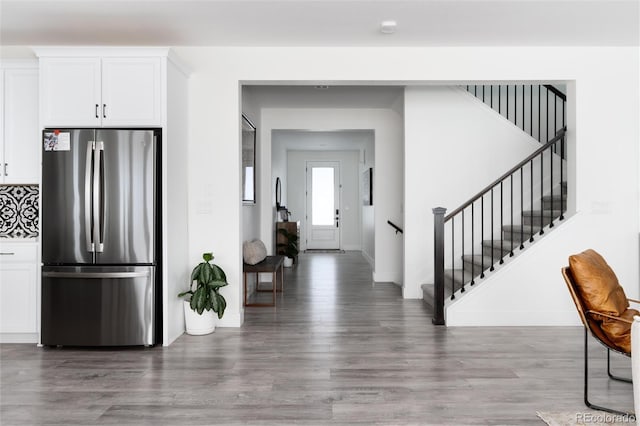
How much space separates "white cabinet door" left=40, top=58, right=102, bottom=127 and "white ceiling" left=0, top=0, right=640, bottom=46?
0.36 meters

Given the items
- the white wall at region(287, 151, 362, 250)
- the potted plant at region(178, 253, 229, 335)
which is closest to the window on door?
the white wall at region(287, 151, 362, 250)

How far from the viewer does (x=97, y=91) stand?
156 inches

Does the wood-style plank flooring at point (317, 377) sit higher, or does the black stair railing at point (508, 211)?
the black stair railing at point (508, 211)

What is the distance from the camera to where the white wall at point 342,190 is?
13000 millimetres

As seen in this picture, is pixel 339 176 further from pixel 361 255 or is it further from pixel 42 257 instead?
pixel 42 257

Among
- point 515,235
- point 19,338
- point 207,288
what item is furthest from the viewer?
point 515,235

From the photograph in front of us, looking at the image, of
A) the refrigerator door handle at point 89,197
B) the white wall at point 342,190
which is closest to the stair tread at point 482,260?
the refrigerator door handle at point 89,197

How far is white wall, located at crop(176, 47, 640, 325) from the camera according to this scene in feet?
15.1

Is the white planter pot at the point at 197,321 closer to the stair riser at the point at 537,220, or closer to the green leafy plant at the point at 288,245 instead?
the stair riser at the point at 537,220

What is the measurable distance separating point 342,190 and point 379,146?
575cm

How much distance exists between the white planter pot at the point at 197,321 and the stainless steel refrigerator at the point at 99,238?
49 cm

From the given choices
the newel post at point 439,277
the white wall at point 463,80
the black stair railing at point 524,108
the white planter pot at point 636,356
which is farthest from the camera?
the black stair railing at point 524,108

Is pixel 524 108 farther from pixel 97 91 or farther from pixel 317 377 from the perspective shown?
pixel 97 91

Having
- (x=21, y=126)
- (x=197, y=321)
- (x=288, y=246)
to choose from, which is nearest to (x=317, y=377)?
(x=197, y=321)
